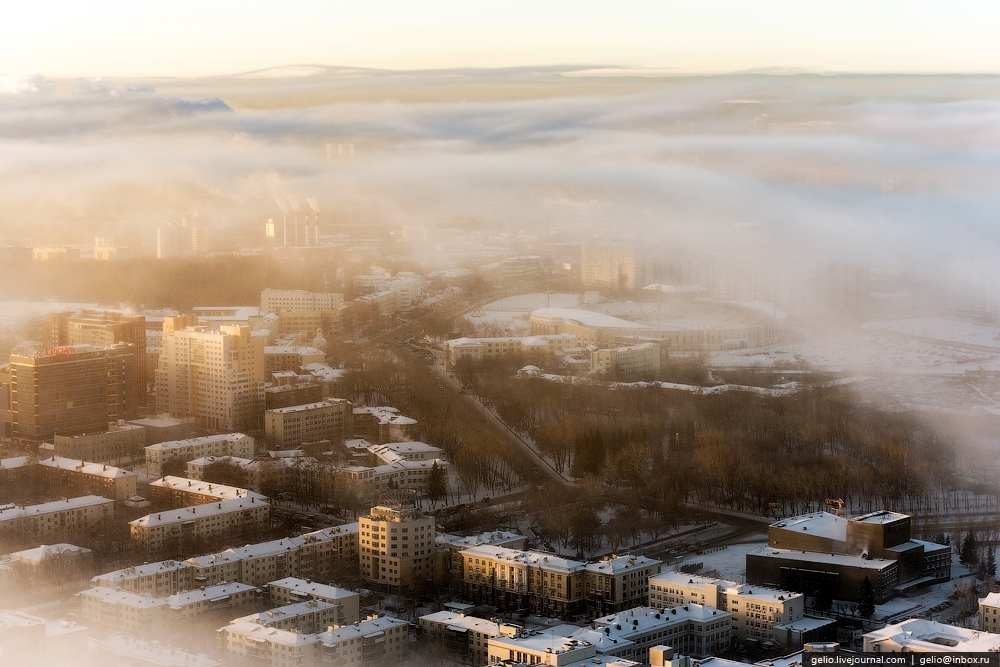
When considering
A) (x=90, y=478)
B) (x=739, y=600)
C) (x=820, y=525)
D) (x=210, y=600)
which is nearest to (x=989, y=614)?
(x=739, y=600)

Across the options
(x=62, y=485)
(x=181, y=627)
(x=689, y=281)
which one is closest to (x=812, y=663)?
(x=181, y=627)

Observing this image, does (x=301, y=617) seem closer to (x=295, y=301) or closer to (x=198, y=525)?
(x=198, y=525)

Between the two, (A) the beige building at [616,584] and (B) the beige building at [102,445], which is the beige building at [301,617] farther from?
(B) the beige building at [102,445]

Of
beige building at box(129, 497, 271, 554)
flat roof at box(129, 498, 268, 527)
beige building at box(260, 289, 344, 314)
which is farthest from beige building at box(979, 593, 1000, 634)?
beige building at box(260, 289, 344, 314)

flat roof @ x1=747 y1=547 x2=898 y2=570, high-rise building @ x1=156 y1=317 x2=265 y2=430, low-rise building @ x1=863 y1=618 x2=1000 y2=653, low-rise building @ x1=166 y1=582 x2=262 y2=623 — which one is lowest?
low-rise building @ x1=166 y1=582 x2=262 y2=623

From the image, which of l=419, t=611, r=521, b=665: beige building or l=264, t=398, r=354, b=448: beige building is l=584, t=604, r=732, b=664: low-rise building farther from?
l=264, t=398, r=354, b=448: beige building

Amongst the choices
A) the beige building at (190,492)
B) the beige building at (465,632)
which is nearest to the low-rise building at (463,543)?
the beige building at (465,632)

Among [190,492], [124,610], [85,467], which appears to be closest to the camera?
[124,610]

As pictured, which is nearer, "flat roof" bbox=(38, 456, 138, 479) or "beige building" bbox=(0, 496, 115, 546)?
"beige building" bbox=(0, 496, 115, 546)
